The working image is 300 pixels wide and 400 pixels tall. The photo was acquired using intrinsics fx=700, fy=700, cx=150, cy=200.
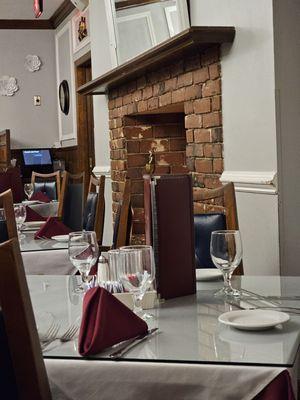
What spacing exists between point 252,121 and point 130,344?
6.93 feet

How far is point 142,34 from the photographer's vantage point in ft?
15.6

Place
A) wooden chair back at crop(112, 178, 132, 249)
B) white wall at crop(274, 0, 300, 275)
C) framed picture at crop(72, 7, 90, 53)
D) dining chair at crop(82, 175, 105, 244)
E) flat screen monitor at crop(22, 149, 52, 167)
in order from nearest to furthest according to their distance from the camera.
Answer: white wall at crop(274, 0, 300, 275), wooden chair back at crop(112, 178, 132, 249), dining chair at crop(82, 175, 105, 244), framed picture at crop(72, 7, 90, 53), flat screen monitor at crop(22, 149, 52, 167)

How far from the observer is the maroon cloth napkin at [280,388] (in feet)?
3.97

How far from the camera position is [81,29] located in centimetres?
872

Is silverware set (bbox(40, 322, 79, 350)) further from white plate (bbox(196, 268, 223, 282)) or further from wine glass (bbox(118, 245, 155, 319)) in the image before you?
white plate (bbox(196, 268, 223, 282))

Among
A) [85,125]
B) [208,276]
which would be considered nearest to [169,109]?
Result: [208,276]

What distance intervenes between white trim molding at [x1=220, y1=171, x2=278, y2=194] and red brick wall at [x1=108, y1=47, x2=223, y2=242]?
0.19 meters

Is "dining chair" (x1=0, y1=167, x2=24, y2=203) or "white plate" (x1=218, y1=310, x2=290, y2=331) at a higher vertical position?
"dining chair" (x1=0, y1=167, x2=24, y2=203)

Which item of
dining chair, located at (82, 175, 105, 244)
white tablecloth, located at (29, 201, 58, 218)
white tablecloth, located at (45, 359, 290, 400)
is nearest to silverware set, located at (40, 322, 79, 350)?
white tablecloth, located at (45, 359, 290, 400)

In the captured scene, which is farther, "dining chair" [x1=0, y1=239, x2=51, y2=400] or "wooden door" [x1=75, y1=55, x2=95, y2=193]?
"wooden door" [x1=75, y1=55, x2=95, y2=193]

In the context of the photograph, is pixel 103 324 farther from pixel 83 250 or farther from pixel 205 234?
pixel 205 234

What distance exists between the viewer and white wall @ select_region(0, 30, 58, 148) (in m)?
10.3

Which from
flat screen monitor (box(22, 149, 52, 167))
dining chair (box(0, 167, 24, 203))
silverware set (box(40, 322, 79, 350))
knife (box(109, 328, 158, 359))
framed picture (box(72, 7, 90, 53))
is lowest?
silverware set (box(40, 322, 79, 350))

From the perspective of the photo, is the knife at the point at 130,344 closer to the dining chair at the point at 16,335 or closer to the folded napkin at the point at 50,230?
the dining chair at the point at 16,335
